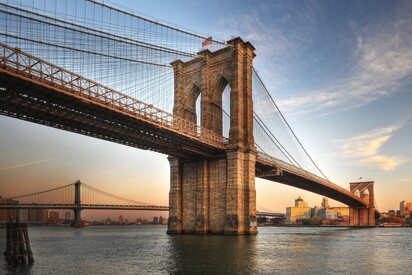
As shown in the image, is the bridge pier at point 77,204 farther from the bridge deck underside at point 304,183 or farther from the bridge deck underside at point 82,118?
the bridge deck underside at point 82,118

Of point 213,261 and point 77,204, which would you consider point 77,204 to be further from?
point 213,261

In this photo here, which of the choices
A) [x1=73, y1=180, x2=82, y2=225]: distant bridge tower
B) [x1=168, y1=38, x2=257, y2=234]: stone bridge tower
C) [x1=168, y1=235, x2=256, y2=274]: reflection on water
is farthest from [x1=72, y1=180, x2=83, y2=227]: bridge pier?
[x1=168, y1=235, x2=256, y2=274]: reflection on water

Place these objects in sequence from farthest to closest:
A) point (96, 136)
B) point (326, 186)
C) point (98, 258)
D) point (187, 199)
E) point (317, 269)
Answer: point (326, 186), point (187, 199), point (96, 136), point (98, 258), point (317, 269)

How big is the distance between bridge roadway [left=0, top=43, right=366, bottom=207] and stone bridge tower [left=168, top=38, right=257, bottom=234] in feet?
8.78

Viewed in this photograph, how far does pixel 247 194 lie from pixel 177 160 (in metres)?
12.0

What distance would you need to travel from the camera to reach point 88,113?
39.3 m

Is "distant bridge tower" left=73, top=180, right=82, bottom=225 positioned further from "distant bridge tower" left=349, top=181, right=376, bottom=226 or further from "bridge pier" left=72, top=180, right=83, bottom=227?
"distant bridge tower" left=349, top=181, right=376, bottom=226

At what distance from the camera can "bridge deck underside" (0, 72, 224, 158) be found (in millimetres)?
33781

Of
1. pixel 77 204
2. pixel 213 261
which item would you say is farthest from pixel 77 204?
pixel 213 261

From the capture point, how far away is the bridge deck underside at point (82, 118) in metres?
33.8

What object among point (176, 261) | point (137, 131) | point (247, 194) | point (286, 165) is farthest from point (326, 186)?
point (176, 261)

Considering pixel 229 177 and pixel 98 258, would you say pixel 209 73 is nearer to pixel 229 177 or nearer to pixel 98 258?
pixel 229 177

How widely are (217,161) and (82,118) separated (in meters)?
21.5

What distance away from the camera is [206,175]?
189 ft
